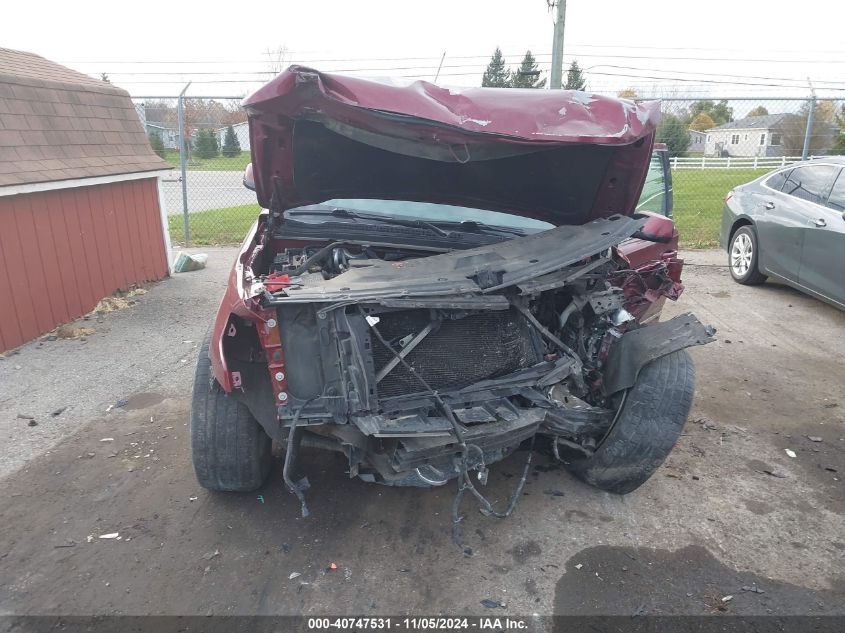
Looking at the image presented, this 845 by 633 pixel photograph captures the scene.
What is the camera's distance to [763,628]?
89.7 inches

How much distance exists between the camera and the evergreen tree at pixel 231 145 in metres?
10.2

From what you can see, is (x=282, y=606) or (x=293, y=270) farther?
(x=293, y=270)

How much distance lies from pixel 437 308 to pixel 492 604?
1.27 meters

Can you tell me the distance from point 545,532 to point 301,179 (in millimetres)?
2456

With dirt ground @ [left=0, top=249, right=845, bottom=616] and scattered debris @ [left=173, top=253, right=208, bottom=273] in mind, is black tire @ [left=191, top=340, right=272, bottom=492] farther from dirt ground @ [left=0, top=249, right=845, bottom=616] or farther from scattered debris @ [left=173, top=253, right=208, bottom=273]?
scattered debris @ [left=173, top=253, right=208, bottom=273]

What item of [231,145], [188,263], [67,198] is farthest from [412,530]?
[231,145]

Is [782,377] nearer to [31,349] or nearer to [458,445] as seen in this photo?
[458,445]

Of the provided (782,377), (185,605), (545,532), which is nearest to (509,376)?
(545,532)

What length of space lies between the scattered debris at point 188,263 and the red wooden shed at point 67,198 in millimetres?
217

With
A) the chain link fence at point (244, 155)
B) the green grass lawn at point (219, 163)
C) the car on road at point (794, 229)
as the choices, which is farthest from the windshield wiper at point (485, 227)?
the green grass lawn at point (219, 163)

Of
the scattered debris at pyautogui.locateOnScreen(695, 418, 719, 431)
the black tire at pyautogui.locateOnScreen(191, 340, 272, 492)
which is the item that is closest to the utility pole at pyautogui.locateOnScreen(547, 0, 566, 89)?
the scattered debris at pyautogui.locateOnScreen(695, 418, 719, 431)

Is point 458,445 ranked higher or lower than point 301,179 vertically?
lower

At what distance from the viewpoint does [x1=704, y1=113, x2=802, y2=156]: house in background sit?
1445cm

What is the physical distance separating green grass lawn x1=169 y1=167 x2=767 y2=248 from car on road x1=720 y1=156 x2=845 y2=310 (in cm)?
223
